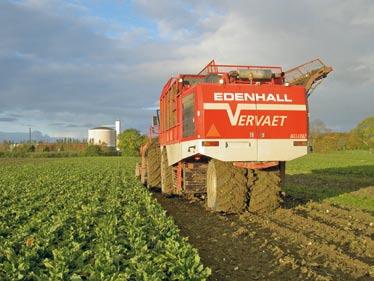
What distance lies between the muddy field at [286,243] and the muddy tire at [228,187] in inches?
12.2

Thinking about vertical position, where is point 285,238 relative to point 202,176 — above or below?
below

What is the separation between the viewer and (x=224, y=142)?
11.7 m

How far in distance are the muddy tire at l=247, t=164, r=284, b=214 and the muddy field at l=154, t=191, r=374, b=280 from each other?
0.98ft

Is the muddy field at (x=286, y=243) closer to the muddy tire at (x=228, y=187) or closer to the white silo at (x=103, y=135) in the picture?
the muddy tire at (x=228, y=187)

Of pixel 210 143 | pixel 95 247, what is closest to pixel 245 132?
pixel 210 143

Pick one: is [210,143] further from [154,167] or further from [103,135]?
[103,135]

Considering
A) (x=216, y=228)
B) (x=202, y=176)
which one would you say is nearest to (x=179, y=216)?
(x=202, y=176)

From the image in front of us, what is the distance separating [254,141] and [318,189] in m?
8.73

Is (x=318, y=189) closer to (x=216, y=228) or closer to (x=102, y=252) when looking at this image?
(x=216, y=228)

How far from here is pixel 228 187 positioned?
11852 millimetres

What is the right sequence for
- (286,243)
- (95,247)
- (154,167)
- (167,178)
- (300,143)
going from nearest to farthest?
(95,247) → (286,243) → (300,143) → (167,178) → (154,167)

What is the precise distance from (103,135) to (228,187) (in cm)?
10855

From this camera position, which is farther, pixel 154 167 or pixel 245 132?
pixel 154 167

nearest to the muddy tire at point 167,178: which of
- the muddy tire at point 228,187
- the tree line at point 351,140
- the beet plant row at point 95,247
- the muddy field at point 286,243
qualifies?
the muddy field at point 286,243
